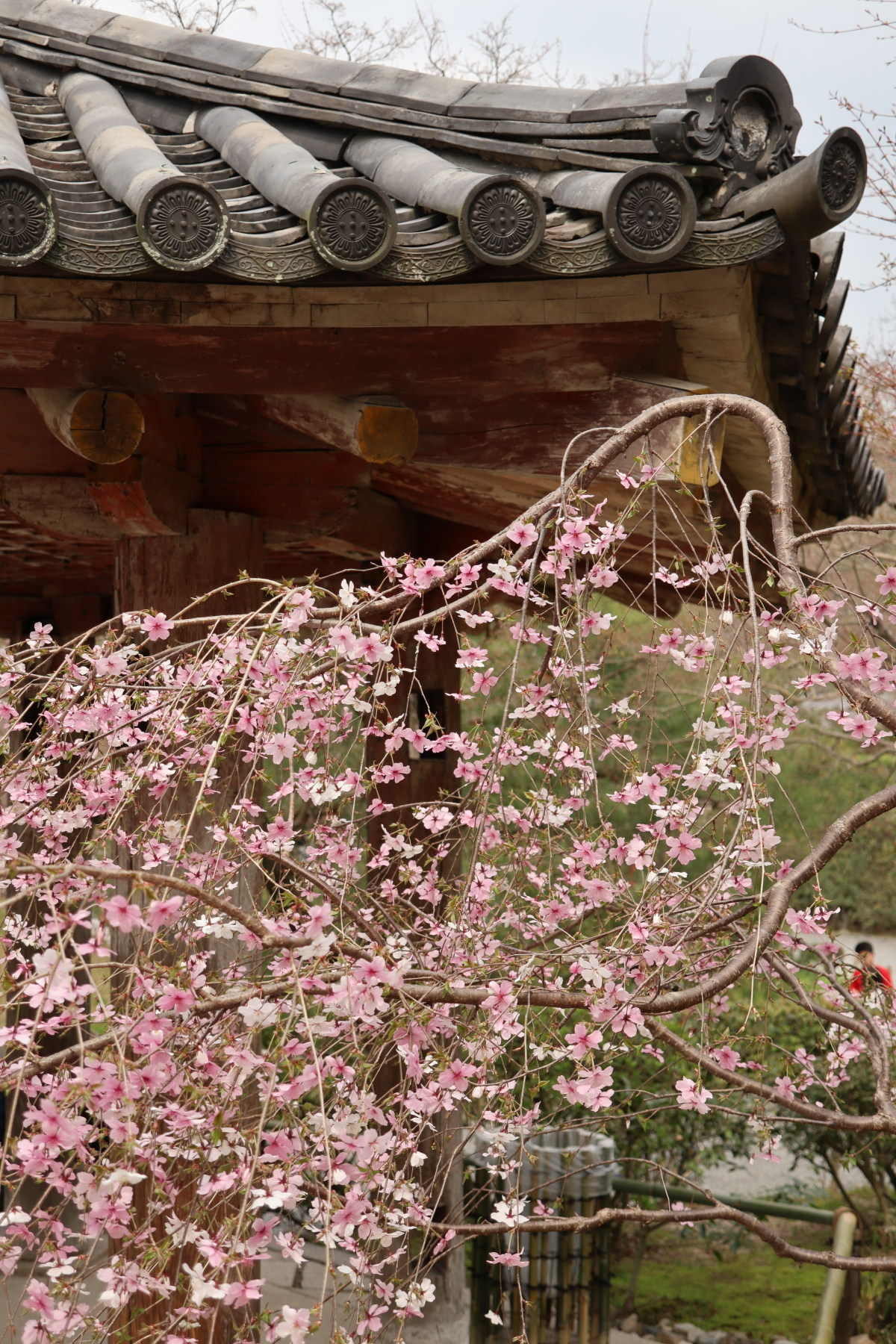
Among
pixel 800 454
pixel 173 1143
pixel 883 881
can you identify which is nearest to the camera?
pixel 173 1143

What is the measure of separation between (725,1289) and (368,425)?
5.44 metres

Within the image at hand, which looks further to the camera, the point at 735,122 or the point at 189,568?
the point at 189,568

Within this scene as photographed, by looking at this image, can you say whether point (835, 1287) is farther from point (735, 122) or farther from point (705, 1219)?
point (735, 122)

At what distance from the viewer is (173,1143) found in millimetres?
1550

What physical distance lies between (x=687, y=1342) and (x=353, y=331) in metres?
4.85

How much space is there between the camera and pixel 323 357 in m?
2.33

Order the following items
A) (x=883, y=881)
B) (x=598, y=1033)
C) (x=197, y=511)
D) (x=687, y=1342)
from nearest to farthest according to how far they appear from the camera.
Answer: (x=598, y=1033) → (x=197, y=511) → (x=687, y=1342) → (x=883, y=881)

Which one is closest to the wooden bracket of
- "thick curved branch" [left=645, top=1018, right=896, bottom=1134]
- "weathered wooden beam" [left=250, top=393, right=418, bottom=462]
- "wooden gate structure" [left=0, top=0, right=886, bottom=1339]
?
"wooden gate structure" [left=0, top=0, right=886, bottom=1339]

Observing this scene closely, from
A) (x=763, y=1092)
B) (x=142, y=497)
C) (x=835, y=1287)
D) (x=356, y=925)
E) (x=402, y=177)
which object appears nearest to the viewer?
(x=356, y=925)

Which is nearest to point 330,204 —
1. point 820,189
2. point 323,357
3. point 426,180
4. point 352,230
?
point 352,230

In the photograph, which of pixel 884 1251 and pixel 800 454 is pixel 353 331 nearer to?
pixel 800 454

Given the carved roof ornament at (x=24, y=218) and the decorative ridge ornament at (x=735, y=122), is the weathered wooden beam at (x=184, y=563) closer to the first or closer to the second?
the carved roof ornament at (x=24, y=218)

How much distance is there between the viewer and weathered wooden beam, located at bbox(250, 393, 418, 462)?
94.7 inches

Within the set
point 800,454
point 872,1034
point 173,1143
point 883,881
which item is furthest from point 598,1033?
point 883,881
